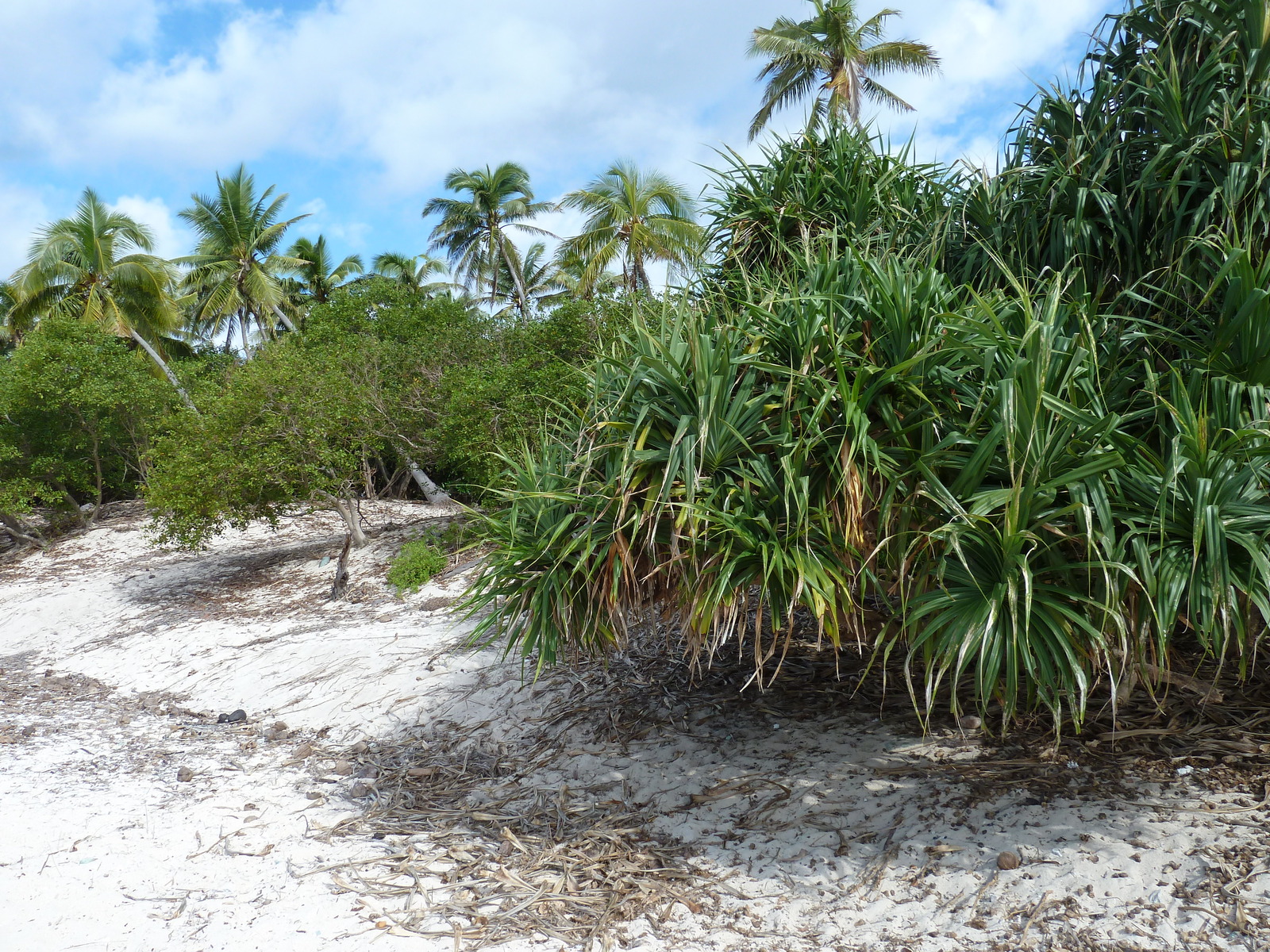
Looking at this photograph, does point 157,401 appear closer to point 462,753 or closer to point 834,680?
point 462,753

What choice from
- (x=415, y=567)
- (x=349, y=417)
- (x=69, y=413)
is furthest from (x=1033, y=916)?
(x=69, y=413)

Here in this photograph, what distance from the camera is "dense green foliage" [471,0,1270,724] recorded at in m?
3.55

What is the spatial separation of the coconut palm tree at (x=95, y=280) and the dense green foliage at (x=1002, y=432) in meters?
23.5

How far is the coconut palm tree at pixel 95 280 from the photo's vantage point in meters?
24.1

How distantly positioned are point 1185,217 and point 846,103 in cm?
2086

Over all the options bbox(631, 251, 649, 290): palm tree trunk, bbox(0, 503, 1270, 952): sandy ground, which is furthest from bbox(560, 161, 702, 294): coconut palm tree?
bbox(0, 503, 1270, 952): sandy ground

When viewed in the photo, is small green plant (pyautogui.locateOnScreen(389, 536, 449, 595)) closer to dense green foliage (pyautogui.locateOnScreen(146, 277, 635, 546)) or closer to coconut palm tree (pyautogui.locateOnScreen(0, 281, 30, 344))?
dense green foliage (pyautogui.locateOnScreen(146, 277, 635, 546))

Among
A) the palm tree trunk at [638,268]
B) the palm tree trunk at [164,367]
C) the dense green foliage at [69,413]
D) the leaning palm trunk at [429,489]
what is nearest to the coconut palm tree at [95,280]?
the palm tree trunk at [164,367]

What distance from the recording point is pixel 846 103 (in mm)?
22984

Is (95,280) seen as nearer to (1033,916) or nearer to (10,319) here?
(10,319)

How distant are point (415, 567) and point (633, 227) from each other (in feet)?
47.9

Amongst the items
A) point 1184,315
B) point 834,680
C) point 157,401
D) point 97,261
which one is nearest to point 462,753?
point 834,680

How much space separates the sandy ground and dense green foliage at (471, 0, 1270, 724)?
873mm

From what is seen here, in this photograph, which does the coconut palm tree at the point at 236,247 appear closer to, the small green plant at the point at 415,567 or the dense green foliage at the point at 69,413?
the dense green foliage at the point at 69,413
